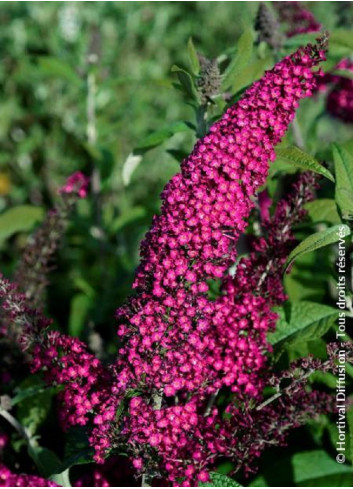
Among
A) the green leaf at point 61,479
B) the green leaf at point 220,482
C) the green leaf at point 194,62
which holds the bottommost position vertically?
the green leaf at point 220,482

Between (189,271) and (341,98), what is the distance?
132cm

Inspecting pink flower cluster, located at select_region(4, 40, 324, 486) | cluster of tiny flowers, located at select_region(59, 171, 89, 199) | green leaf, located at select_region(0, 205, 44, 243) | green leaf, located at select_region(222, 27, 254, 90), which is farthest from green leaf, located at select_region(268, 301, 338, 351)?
green leaf, located at select_region(0, 205, 44, 243)

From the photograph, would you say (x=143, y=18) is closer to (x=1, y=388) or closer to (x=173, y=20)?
(x=173, y=20)

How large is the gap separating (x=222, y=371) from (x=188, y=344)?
0.18 metres

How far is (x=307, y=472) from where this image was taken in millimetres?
1621

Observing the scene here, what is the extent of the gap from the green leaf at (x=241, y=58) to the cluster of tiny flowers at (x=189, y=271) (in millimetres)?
314

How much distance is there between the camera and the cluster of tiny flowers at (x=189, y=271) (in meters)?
1.22

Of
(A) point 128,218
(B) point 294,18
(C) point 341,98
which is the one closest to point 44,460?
(A) point 128,218

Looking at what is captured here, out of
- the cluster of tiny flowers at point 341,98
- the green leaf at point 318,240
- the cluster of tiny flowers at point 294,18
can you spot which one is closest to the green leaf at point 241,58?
the green leaf at point 318,240

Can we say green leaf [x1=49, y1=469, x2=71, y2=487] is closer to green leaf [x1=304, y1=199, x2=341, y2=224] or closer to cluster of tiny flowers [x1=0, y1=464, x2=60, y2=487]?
cluster of tiny flowers [x1=0, y1=464, x2=60, y2=487]

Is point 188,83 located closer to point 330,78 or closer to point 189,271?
point 189,271

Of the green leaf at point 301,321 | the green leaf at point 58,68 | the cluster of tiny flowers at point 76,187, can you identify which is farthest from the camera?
the green leaf at point 58,68

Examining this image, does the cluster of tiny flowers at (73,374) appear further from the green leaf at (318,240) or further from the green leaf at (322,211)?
the green leaf at (322,211)

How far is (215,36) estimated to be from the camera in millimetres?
5500
